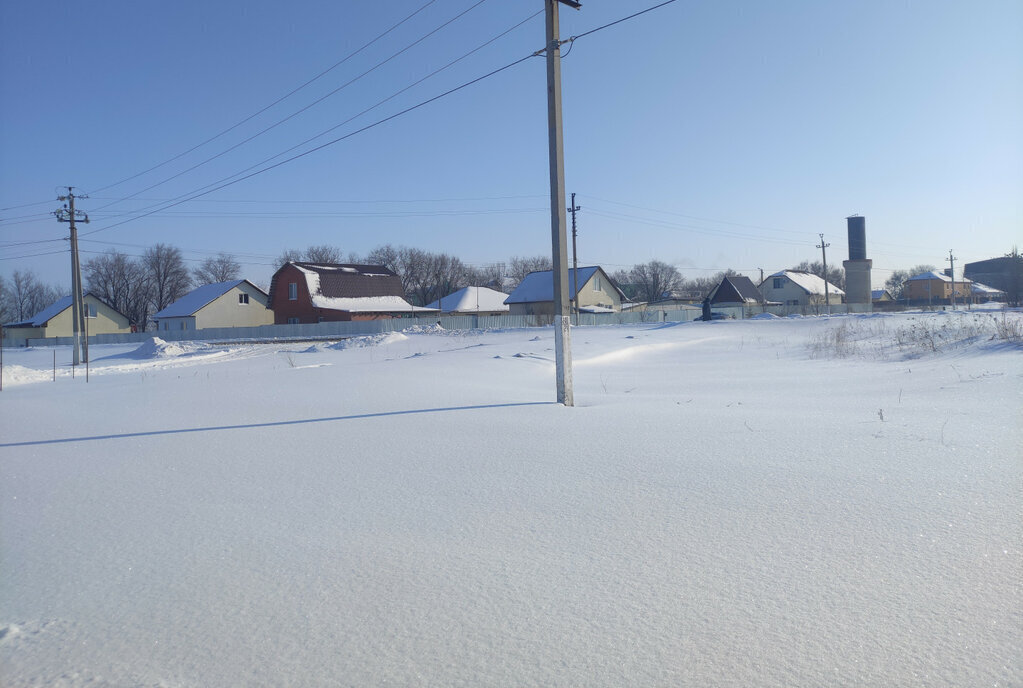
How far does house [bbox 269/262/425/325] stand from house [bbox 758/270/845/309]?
44.3m

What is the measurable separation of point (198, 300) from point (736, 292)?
53.6 meters

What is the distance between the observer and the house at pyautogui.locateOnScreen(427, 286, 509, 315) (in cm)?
→ 7388

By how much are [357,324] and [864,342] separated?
3785 cm

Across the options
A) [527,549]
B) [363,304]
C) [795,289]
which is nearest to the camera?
[527,549]

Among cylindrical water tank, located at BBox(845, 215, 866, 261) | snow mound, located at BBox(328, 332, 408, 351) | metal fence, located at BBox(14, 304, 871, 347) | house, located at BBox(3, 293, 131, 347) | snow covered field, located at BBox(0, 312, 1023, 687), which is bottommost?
snow covered field, located at BBox(0, 312, 1023, 687)

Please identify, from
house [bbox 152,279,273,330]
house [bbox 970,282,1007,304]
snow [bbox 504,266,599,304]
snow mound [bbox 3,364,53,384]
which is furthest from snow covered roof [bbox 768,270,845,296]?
snow mound [bbox 3,364,53,384]

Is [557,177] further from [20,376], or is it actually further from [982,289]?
[982,289]

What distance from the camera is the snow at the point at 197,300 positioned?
191ft

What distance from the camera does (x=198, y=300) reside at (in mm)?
59188

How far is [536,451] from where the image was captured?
18.7ft

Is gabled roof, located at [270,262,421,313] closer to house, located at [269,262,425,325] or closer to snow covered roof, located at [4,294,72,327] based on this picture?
house, located at [269,262,425,325]

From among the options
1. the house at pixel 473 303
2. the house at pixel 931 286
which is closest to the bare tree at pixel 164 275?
the house at pixel 473 303

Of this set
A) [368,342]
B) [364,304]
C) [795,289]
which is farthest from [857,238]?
[368,342]

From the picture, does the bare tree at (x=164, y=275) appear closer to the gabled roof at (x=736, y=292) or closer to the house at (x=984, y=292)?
the gabled roof at (x=736, y=292)
